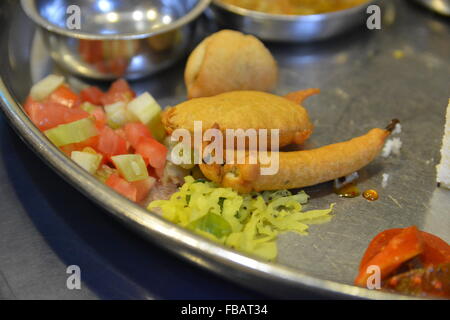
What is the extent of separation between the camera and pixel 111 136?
Result: 5.86 ft

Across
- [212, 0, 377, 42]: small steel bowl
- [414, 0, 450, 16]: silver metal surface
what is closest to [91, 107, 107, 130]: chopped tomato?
[212, 0, 377, 42]: small steel bowl

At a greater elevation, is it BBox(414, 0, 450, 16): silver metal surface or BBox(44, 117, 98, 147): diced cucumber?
BBox(414, 0, 450, 16): silver metal surface

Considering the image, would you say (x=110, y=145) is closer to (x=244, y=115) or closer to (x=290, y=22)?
(x=244, y=115)

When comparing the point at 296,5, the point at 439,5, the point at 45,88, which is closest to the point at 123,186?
the point at 45,88

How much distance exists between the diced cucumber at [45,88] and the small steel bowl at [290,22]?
32.0 inches

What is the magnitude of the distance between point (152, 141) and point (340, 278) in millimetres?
732

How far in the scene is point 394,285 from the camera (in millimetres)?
1396

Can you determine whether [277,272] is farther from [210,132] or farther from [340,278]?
[210,132]

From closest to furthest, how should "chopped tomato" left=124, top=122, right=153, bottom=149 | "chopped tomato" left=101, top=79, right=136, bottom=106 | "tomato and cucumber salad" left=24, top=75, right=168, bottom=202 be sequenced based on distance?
"tomato and cucumber salad" left=24, top=75, right=168, bottom=202 → "chopped tomato" left=124, top=122, right=153, bottom=149 → "chopped tomato" left=101, top=79, right=136, bottom=106

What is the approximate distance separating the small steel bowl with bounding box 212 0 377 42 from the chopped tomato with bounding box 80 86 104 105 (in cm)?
72

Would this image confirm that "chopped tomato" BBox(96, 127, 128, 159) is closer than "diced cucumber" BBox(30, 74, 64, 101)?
Yes

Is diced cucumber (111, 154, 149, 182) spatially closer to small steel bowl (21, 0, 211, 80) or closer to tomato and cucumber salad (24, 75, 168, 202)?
tomato and cucumber salad (24, 75, 168, 202)

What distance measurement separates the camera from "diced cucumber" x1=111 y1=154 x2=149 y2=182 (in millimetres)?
1691

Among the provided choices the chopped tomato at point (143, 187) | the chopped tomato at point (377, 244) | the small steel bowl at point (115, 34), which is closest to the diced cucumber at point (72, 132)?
the chopped tomato at point (143, 187)
